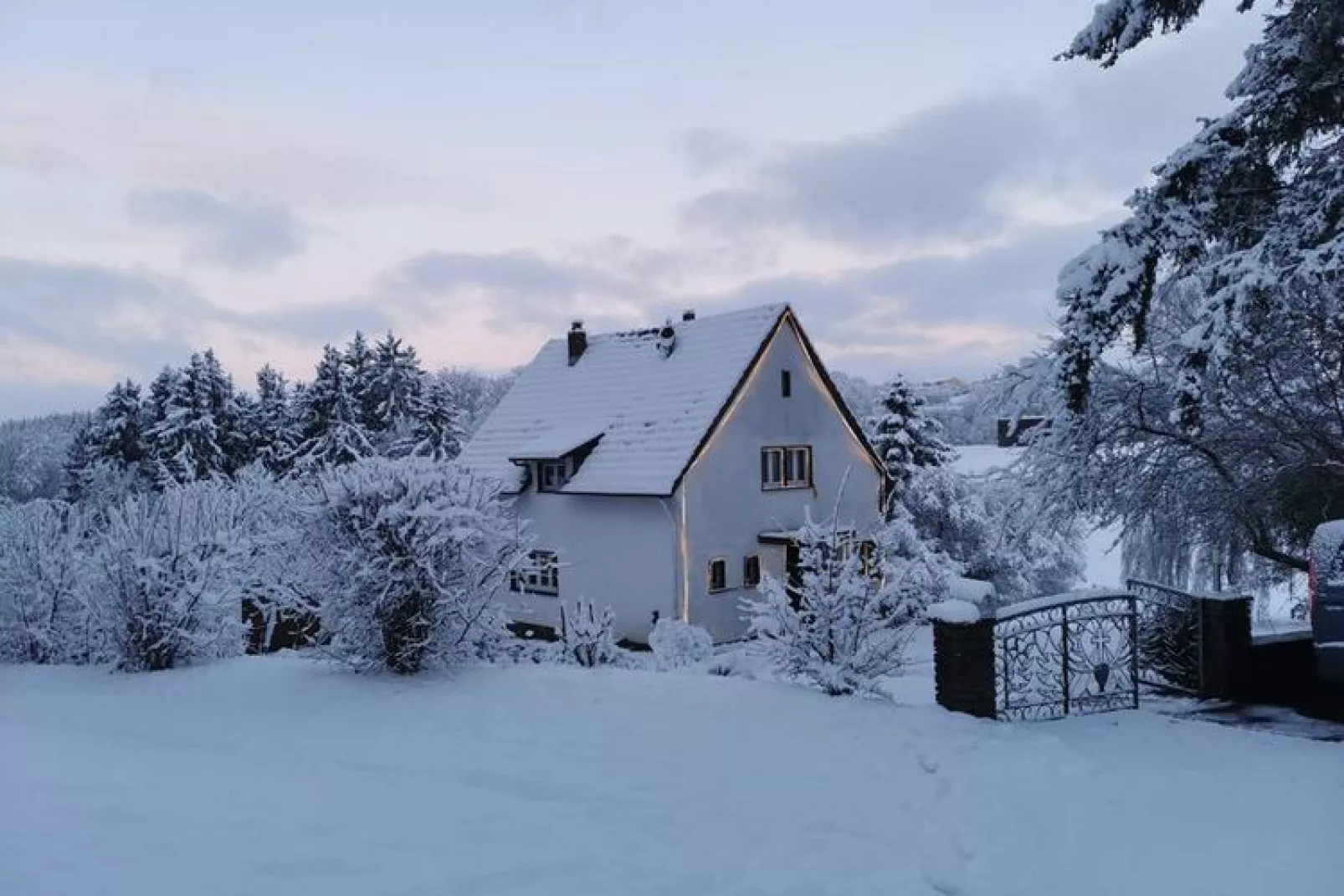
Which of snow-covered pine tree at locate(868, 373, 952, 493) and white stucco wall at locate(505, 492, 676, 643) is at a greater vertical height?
snow-covered pine tree at locate(868, 373, 952, 493)

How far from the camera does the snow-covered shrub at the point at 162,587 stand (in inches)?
416

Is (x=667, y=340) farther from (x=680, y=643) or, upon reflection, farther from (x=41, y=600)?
(x=41, y=600)

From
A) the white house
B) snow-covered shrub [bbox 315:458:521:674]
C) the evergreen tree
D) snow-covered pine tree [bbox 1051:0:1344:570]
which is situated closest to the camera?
snow-covered pine tree [bbox 1051:0:1344:570]

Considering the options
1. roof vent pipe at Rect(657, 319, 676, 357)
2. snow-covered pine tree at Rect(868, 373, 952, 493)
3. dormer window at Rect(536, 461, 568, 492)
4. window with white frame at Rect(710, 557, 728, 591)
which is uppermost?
roof vent pipe at Rect(657, 319, 676, 357)

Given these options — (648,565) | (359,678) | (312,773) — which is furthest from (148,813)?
(648,565)

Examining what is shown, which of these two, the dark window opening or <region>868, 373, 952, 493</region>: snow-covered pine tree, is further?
<region>868, 373, 952, 493</region>: snow-covered pine tree

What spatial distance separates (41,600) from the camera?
12.5 metres

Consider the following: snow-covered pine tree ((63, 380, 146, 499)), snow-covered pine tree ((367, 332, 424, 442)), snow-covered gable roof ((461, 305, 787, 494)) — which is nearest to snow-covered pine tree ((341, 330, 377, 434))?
snow-covered pine tree ((367, 332, 424, 442))

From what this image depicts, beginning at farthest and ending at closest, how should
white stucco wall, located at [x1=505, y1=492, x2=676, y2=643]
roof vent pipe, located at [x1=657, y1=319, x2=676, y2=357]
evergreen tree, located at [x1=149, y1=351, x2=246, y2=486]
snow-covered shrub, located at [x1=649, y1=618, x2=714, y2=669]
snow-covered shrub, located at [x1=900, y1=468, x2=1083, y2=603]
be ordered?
evergreen tree, located at [x1=149, y1=351, x2=246, y2=486]
snow-covered shrub, located at [x1=900, y1=468, x2=1083, y2=603]
roof vent pipe, located at [x1=657, y1=319, x2=676, y2=357]
white stucco wall, located at [x1=505, y1=492, x2=676, y2=643]
snow-covered shrub, located at [x1=649, y1=618, x2=714, y2=669]

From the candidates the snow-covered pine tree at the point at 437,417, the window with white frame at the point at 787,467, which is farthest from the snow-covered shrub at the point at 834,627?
the snow-covered pine tree at the point at 437,417

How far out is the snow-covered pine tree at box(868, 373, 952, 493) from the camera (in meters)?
28.5

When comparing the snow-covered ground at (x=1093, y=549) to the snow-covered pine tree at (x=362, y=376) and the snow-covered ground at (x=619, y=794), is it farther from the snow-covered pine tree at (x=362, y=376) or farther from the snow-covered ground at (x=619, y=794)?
the snow-covered pine tree at (x=362, y=376)

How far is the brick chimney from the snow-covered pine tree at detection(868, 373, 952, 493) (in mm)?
9993

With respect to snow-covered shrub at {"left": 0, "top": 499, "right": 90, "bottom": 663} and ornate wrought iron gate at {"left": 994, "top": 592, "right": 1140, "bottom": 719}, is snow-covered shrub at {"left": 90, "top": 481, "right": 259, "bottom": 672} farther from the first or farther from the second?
ornate wrought iron gate at {"left": 994, "top": 592, "right": 1140, "bottom": 719}
